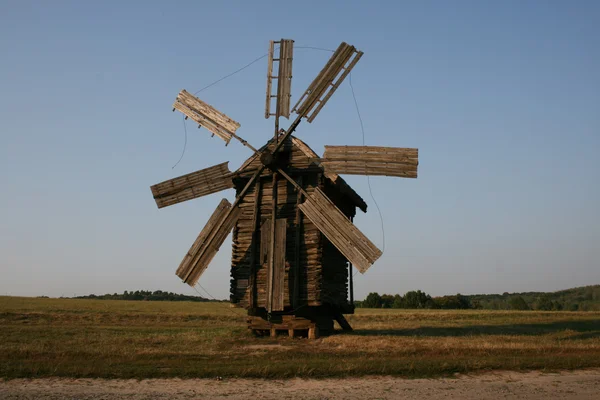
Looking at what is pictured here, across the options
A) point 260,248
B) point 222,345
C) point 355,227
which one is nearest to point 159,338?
point 222,345

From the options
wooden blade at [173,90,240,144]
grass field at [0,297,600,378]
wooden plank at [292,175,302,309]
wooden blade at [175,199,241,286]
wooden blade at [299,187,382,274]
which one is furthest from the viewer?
wooden blade at [173,90,240,144]

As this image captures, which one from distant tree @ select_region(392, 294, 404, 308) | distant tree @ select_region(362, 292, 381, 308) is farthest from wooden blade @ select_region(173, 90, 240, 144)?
distant tree @ select_region(392, 294, 404, 308)

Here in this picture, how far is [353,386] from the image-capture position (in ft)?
35.1

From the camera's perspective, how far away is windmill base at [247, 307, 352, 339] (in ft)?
61.2

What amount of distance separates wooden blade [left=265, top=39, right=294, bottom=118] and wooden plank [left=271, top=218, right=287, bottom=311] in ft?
13.3

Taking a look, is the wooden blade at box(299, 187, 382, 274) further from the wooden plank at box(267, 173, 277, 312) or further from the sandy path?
the sandy path

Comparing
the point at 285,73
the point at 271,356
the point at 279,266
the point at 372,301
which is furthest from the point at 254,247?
the point at 372,301

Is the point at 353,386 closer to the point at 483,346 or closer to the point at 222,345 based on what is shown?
the point at 483,346

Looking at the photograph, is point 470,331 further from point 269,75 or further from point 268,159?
point 269,75

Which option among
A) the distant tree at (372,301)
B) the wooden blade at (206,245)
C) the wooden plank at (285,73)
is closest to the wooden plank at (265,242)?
the wooden blade at (206,245)

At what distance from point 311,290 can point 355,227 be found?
2.53 metres

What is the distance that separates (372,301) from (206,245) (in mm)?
46834

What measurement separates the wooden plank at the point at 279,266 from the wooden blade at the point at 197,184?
2693 millimetres

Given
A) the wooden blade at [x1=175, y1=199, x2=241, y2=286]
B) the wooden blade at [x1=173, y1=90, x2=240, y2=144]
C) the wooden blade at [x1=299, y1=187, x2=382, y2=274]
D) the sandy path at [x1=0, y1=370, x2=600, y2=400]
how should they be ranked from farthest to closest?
the wooden blade at [x1=173, y1=90, x2=240, y2=144], the wooden blade at [x1=175, y1=199, x2=241, y2=286], the wooden blade at [x1=299, y1=187, x2=382, y2=274], the sandy path at [x1=0, y1=370, x2=600, y2=400]
